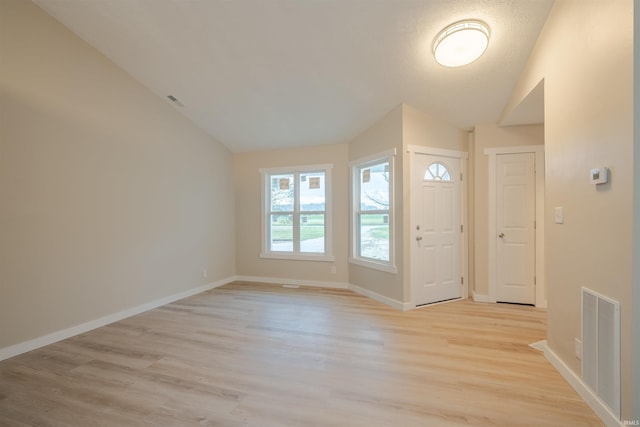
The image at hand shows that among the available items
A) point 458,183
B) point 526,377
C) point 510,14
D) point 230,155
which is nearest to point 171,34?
point 230,155

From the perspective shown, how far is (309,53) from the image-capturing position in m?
2.83

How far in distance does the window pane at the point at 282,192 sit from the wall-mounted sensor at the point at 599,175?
154 inches

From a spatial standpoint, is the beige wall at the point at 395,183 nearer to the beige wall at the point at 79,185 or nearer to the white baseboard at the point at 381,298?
the white baseboard at the point at 381,298

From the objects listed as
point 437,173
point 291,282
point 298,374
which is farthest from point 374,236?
point 298,374

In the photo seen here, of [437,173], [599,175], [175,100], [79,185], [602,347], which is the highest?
[175,100]

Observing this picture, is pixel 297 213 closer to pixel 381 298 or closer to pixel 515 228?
pixel 381 298

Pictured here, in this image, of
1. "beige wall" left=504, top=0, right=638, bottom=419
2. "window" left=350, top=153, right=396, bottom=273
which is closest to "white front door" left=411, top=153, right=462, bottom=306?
"window" left=350, top=153, right=396, bottom=273

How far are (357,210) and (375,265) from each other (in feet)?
3.06

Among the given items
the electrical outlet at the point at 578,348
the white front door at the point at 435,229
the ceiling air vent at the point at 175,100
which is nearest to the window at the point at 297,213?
the white front door at the point at 435,229

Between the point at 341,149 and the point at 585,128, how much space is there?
10.4 ft

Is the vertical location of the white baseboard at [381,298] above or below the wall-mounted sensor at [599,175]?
below

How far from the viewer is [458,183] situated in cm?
392

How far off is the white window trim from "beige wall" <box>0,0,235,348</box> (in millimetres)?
2519

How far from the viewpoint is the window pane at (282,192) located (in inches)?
197
